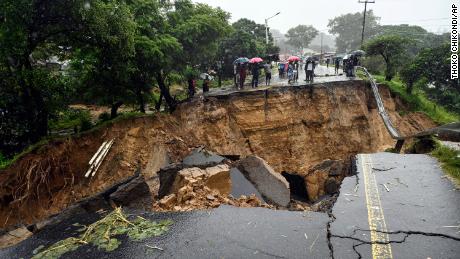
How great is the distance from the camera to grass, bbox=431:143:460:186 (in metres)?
8.67

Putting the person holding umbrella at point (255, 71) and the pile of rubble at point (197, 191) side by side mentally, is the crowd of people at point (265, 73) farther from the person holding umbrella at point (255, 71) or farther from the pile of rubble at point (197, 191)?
the pile of rubble at point (197, 191)

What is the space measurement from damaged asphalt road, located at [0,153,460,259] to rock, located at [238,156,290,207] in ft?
8.78

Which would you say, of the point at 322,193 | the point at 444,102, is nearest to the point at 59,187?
the point at 322,193

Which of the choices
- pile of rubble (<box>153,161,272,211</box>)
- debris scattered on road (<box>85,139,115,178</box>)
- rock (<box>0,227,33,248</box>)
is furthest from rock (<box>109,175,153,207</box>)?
debris scattered on road (<box>85,139,115,178</box>)

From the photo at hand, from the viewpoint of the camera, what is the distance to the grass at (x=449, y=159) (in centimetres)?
867

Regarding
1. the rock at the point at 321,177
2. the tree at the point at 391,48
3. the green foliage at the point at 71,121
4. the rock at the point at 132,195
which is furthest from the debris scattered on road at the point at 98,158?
the tree at the point at 391,48

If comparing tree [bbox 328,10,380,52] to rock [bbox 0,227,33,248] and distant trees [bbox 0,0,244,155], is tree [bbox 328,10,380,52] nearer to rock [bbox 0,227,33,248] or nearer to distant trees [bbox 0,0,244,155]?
distant trees [bbox 0,0,244,155]

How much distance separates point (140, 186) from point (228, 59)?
17.9 meters

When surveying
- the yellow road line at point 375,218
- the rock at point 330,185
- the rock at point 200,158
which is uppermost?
the yellow road line at point 375,218

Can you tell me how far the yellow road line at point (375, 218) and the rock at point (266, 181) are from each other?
2.75m

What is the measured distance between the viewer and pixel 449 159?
9.70 m

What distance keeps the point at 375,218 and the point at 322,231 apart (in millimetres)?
1256

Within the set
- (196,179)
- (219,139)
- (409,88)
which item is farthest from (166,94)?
(409,88)

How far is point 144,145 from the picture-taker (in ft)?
44.8
